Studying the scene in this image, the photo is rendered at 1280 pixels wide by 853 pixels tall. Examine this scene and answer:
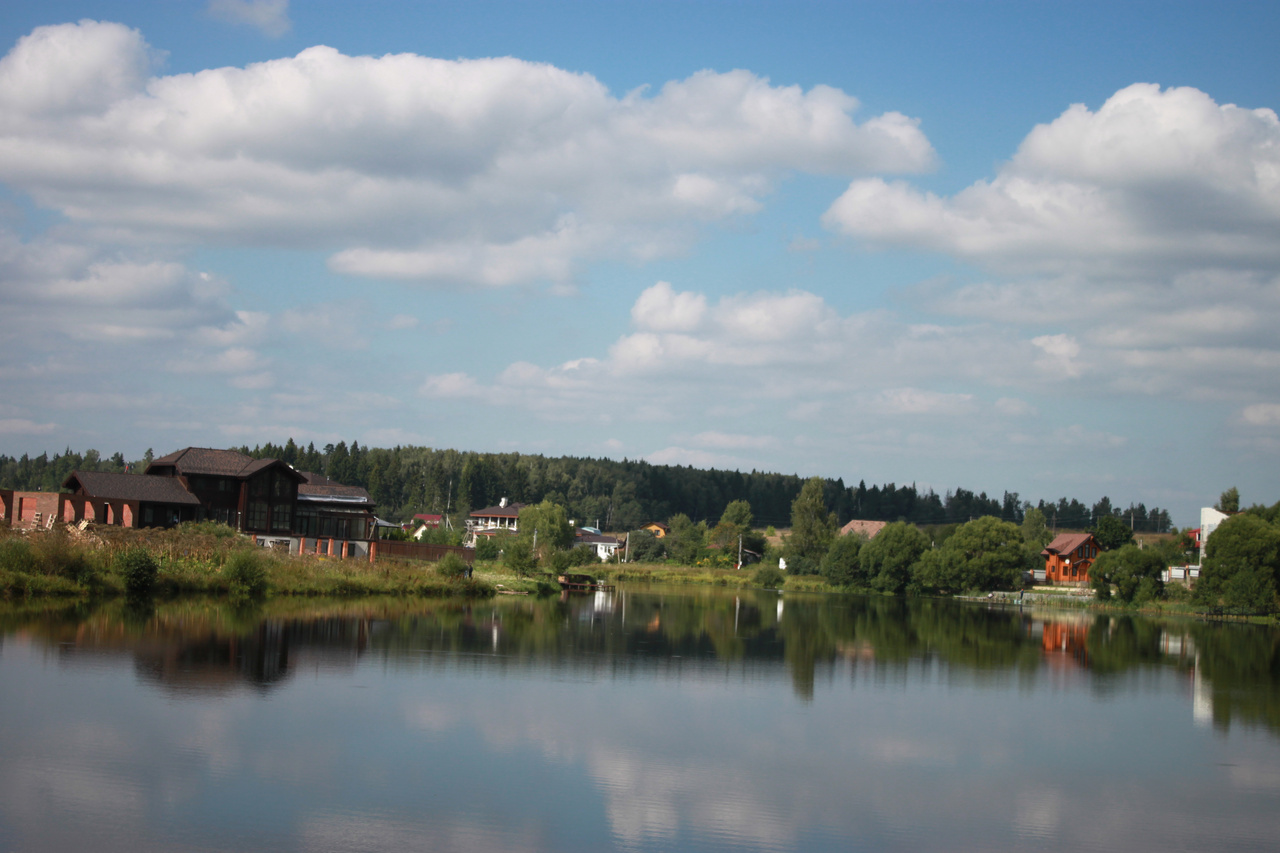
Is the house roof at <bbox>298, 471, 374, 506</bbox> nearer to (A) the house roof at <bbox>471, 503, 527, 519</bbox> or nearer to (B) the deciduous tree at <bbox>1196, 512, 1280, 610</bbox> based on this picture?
(B) the deciduous tree at <bbox>1196, 512, 1280, 610</bbox>

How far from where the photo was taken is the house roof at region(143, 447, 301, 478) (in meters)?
55.8

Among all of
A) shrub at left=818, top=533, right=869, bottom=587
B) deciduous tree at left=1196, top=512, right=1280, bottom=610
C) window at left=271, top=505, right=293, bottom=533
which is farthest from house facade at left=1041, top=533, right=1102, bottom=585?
window at left=271, top=505, right=293, bottom=533

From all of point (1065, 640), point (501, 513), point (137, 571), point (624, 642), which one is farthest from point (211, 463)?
point (501, 513)

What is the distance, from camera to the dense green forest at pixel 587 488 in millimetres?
147375

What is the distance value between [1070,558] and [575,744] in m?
85.1

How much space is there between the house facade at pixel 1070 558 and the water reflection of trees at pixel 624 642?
3582 centimetres

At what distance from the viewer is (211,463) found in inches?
2239

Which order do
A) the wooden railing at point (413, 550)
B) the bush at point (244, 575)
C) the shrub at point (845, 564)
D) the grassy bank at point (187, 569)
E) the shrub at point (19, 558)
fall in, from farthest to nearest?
1. the shrub at point (845, 564)
2. the wooden railing at point (413, 550)
3. the bush at point (244, 575)
4. the grassy bank at point (187, 569)
5. the shrub at point (19, 558)

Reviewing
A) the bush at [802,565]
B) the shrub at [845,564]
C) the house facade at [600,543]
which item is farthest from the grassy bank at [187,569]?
the house facade at [600,543]

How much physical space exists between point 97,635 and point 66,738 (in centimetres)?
1098

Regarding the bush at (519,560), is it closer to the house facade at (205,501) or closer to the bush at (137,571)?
the house facade at (205,501)

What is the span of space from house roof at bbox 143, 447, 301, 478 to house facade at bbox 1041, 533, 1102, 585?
2681 inches

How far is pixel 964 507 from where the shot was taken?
18612 centimetres

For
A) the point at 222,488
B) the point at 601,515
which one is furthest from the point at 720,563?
the point at 222,488
